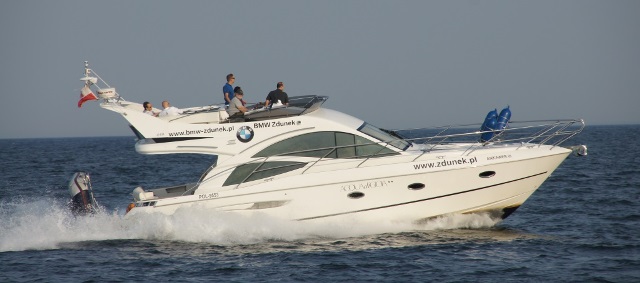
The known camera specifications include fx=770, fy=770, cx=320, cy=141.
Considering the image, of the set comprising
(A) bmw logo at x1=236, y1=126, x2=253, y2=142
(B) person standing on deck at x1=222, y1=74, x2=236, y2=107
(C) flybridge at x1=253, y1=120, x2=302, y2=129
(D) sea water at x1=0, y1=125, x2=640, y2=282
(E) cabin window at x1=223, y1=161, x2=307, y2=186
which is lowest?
(D) sea water at x1=0, y1=125, x2=640, y2=282

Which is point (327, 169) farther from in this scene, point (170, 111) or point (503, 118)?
point (503, 118)

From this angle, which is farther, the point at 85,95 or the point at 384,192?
the point at 85,95

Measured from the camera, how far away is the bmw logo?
48.8ft

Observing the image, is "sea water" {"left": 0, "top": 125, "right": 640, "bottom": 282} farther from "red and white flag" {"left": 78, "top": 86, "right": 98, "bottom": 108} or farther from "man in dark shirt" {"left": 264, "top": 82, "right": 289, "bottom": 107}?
"man in dark shirt" {"left": 264, "top": 82, "right": 289, "bottom": 107}

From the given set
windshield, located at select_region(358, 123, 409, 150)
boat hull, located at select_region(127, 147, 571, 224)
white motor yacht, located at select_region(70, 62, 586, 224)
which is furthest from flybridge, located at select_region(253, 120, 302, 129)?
windshield, located at select_region(358, 123, 409, 150)

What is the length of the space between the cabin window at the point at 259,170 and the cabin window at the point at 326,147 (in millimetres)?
209

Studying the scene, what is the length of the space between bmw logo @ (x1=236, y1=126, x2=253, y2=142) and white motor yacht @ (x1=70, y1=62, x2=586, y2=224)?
0.06 feet

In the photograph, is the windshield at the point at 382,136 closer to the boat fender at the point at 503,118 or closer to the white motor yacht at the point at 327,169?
the white motor yacht at the point at 327,169

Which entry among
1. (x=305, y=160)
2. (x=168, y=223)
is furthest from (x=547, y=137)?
(x=168, y=223)

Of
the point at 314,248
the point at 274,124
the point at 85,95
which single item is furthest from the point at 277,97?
the point at 85,95

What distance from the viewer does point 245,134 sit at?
1488 centimetres

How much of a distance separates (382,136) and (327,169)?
1.41 m

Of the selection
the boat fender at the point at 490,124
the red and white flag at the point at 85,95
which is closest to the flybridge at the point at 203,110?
the red and white flag at the point at 85,95

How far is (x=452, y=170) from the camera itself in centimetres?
1442
